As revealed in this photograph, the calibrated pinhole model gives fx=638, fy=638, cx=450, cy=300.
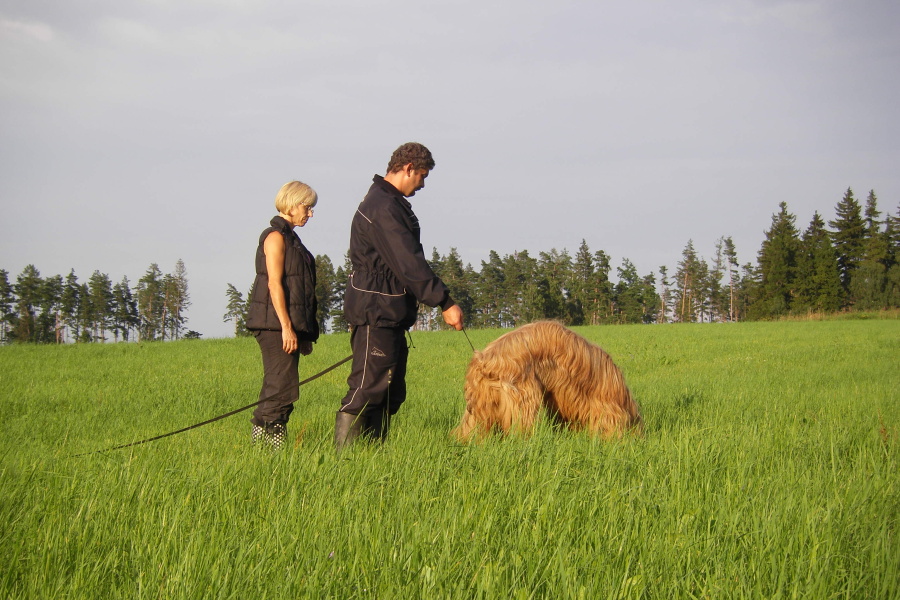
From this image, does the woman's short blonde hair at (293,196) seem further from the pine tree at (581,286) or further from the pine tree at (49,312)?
the pine tree at (49,312)

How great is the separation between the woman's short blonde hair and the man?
71 cm

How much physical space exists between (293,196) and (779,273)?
71.2 metres

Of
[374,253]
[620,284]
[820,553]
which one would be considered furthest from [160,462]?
[620,284]

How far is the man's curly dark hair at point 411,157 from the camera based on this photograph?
439cm

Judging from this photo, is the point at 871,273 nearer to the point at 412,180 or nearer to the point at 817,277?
the point at 817,277

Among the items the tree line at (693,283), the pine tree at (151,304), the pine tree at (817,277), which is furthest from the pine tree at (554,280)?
the pine tree at (151,304)

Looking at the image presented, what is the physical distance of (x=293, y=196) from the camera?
4.86 metres

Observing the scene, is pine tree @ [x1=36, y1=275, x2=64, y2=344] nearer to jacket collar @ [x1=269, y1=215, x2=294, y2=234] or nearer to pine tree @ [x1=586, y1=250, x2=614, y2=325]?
pine tree @ [x1=586, y1=250, x2=614, y2=325]

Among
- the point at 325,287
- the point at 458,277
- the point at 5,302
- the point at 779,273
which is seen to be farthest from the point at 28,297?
the point at 779,273

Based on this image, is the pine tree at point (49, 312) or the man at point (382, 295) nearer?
the man at point (382, 295)

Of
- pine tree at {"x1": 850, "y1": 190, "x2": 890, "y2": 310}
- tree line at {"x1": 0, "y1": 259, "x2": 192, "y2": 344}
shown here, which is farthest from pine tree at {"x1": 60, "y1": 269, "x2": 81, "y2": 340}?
pine tree at {"x1": 850, "y1": 190, "x2": 890, "y2": 310}

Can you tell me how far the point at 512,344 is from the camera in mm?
4422

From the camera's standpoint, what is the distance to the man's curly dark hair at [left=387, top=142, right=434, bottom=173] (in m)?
4.39

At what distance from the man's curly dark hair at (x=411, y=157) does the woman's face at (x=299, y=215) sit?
858 mm
